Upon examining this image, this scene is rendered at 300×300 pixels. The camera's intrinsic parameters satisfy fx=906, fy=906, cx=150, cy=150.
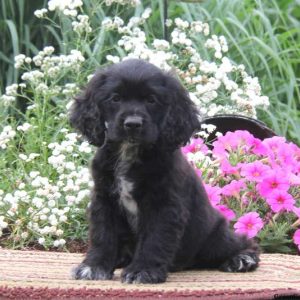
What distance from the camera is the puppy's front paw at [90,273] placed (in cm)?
391

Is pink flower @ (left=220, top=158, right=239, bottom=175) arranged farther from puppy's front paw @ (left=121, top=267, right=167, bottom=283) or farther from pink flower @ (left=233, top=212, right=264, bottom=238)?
puppy's front paw @ (left=121, top=267, right=167, bottom=283)

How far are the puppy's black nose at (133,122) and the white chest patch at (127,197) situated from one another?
0.27 m

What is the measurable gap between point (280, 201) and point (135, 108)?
1631mm

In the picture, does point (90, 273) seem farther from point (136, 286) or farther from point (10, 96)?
point (10, 96)

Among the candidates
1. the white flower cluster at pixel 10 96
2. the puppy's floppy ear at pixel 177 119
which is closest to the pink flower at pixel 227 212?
the puppy's floppy ear at pixel 177 119

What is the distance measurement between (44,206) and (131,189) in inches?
63.3

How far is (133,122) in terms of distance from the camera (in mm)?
3730

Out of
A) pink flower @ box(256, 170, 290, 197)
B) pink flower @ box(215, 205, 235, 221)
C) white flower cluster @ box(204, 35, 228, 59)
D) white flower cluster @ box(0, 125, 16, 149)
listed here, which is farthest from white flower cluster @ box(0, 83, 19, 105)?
pink flower @ box(256, 170, 290, 197)

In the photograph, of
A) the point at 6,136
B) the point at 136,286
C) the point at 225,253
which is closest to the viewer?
the point at 136,286

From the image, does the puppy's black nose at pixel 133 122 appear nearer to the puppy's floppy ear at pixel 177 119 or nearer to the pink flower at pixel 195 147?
the puppy's floppy ear at pixel 177 119

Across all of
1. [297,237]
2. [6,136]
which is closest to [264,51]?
[6,136]

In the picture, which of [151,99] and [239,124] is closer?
[151,99]

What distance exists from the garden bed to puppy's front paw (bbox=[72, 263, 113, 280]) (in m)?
0.04

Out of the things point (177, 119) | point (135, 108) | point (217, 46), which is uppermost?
point (135, 108)
